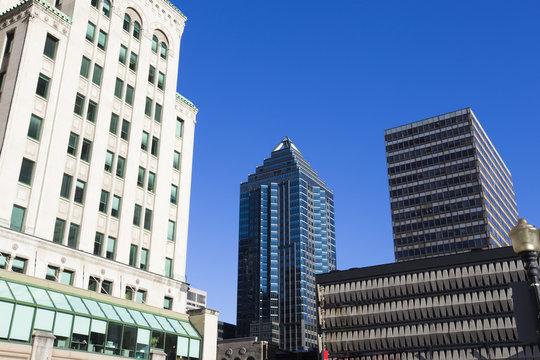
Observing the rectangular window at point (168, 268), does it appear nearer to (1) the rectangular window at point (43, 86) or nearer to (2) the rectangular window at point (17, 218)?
(2) the rectangular window at point (17, 218)

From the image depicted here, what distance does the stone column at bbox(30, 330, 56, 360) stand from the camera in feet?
102

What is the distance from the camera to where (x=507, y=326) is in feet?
240

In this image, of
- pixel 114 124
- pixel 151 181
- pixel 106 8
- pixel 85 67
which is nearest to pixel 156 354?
A: pixel 151 181

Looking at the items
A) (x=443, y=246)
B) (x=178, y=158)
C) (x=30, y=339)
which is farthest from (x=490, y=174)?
(x=30, y=339)

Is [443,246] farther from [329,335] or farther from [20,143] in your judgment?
[20,143]

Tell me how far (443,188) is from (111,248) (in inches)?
4280

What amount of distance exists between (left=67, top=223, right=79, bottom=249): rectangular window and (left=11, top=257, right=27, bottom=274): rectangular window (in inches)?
174

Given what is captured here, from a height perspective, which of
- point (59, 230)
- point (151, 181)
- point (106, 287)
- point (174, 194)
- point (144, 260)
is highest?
point (151, 181)

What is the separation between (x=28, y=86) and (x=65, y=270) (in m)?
14.1

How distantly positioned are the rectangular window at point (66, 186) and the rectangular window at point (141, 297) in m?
10.1

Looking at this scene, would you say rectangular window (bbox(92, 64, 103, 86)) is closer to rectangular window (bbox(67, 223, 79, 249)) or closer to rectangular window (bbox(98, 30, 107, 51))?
rectangular window (bbox(98, 30, 107, 51))

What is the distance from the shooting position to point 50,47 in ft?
140

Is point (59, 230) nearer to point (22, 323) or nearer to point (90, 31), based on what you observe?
point (22, 323)

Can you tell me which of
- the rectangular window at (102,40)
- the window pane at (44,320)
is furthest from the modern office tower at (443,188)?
the window pane at (44,320)
